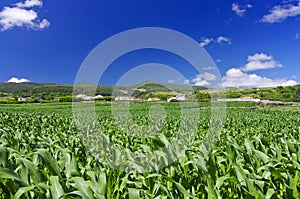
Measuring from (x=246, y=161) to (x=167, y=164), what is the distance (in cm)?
114

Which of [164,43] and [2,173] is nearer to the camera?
[2,173]

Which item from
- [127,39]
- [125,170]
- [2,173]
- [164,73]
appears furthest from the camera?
[164,73]

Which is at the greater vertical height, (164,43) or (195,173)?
(164,43)

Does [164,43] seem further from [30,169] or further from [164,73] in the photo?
[30,169]

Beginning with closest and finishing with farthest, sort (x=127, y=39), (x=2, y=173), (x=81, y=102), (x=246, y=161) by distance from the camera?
(x=2, y=173)
(x=246, y=161)
(x=127, y=39)
(x=81, y=102)

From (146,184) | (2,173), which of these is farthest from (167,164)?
(2,173)

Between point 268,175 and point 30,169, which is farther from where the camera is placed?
point 268,175

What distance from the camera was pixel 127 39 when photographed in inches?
208

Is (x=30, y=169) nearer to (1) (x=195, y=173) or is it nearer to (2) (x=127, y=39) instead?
(1) (x=195, y=173)

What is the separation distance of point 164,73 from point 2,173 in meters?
4.36

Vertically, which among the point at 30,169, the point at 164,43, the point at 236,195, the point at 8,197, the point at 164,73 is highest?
the point at 164,43

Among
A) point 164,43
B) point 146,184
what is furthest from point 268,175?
point 164,43

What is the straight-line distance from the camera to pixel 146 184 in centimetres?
355

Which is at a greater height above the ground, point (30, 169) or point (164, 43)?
point (164, 43)
